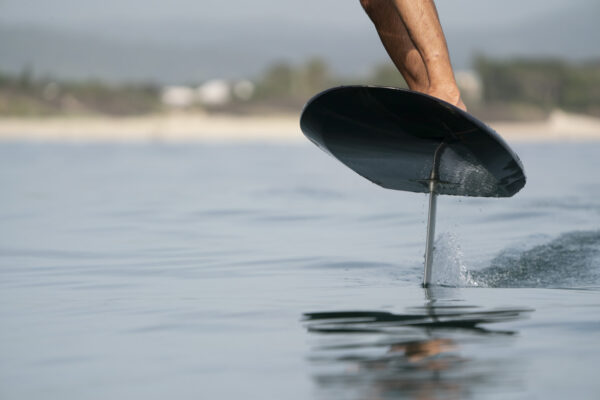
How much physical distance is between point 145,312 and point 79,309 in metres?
0.35

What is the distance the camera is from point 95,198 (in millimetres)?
12320

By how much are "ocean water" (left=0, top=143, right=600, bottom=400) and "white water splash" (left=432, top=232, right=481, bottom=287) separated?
2cm

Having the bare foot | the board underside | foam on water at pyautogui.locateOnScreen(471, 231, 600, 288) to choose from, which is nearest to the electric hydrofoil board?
the board underside

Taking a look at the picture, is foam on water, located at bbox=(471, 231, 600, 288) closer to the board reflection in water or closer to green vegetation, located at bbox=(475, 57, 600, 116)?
the board reflection in water

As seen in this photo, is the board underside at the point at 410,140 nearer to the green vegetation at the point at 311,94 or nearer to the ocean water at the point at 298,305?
the ocean water at the point at 298,305

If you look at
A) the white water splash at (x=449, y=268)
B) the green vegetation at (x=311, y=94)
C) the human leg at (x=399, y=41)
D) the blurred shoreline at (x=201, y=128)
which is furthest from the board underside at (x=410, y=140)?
the green vegetation at (x=311, y=94)

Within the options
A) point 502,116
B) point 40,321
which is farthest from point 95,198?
point 502,116

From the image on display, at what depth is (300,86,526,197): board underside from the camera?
4.24 metres

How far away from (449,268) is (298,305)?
52.9 inches

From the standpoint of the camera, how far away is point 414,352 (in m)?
3.26

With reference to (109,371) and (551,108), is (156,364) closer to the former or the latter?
(109,371)

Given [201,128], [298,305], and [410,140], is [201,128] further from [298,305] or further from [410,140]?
[298,305]

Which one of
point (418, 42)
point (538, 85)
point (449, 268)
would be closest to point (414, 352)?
point (418, 42)

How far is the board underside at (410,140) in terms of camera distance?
4238 millimetres
